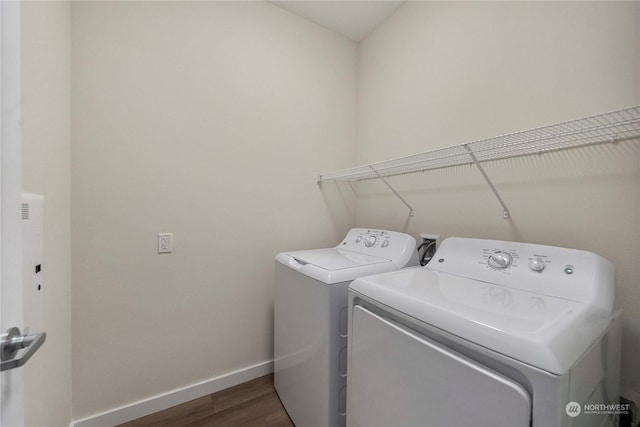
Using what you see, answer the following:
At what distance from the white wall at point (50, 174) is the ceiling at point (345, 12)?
4.62 feet

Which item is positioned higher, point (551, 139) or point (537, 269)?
point (551, 139)

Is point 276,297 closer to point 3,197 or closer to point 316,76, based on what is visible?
point 3,197

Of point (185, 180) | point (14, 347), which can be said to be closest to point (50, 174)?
point (185, 180)

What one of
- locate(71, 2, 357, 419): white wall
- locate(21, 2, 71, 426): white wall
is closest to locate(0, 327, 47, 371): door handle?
locate(21, 2, 71, 426): white wall

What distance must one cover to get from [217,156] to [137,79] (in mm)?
576

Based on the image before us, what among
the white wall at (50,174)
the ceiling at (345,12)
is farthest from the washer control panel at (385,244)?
the ceiling at (345,12)

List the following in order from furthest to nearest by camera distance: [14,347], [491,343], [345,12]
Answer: [345,12], [491,343], [14,347]

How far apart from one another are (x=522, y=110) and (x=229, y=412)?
2.34m

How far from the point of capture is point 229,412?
1493 millimetres

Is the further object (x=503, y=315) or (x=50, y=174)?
(x=50, y=174)

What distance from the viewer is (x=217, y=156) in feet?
5.36

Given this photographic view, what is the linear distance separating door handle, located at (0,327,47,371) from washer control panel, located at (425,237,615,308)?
1160mm

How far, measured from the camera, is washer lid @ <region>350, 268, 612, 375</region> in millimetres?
531

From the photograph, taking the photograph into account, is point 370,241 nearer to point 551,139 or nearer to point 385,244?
point 385,244
